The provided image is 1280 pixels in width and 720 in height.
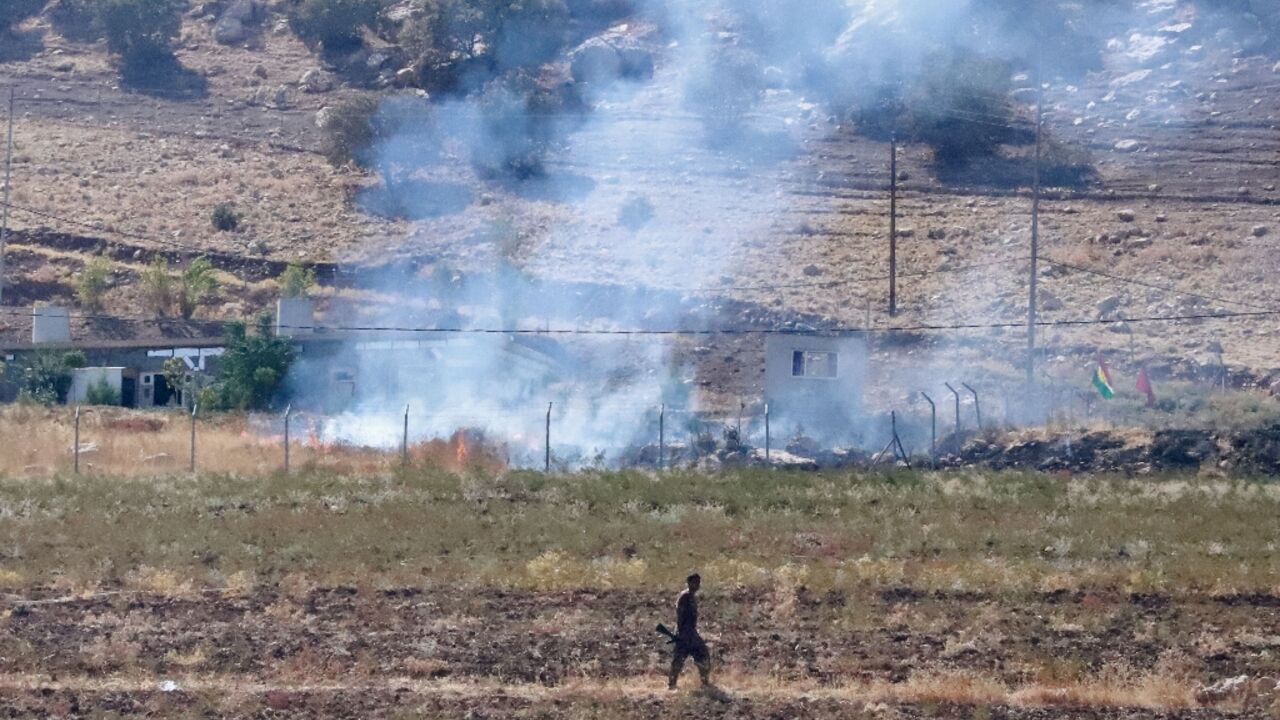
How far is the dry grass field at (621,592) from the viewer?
17594 millimetres

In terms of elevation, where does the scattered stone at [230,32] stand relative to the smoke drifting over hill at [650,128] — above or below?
above

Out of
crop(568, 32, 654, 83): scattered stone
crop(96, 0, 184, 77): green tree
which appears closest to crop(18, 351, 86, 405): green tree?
crop(568, 32, 654, 83): scattered stone

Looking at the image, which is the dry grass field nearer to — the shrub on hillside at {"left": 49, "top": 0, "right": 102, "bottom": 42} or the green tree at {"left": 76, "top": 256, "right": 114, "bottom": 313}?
the green tree at {"left": 76, "top": 256, "right": 114, "bottom": 313}

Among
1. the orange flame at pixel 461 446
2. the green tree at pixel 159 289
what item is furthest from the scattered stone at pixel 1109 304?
the green tree at pixel 159 289

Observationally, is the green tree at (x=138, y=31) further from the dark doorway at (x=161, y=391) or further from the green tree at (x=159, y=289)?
the dark doorway at (x=161, y=391)

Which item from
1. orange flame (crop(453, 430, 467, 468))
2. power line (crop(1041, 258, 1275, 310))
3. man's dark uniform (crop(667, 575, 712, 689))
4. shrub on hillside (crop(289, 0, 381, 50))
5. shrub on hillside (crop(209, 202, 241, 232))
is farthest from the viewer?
shrub on hillside (crop(289, 0, 381, 50))

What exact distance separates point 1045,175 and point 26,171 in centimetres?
4042

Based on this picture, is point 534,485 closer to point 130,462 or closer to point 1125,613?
point 130,462

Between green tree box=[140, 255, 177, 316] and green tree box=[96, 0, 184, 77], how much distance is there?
34140 mm

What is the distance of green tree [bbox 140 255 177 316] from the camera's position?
57656 millimetres

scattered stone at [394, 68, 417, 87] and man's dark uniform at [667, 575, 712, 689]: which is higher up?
Result: scattered stone at [394, 68, 417, 87]

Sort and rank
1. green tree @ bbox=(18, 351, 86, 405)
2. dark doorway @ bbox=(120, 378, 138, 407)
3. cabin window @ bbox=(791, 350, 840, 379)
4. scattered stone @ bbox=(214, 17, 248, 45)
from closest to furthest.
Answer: cabin window @ bbox=(791, 350, 840, 379), green tree @ bbox=(18, 351, 86, 405), dark doorway @ bbox=(120, 378, 138, 407), scattered stone @ bbox=(214, 17, 248, 45)

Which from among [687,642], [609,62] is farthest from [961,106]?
[687,642]

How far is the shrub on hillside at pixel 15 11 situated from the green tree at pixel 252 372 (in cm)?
5730
